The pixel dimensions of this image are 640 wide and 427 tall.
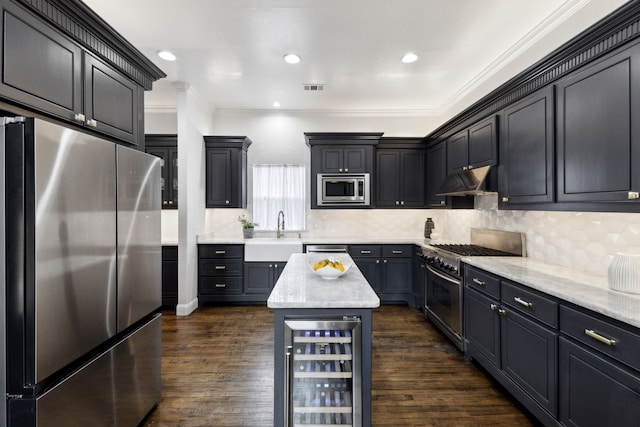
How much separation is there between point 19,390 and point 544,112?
11.6 feet

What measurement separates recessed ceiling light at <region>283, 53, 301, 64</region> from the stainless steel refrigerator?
2033 millimetres

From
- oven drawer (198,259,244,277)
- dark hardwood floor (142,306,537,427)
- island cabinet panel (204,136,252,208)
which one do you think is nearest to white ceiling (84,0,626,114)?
island cabinet panel (204,136,252,208)

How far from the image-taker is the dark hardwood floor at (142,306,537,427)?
219 cm

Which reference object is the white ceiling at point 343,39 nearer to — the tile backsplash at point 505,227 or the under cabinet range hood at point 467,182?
the under cabinet range hood at point 467,182

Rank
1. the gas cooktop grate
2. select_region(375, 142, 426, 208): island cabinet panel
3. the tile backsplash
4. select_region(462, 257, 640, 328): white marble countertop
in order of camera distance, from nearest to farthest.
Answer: select_region(462, 257, 640, 328): white marble countertop → the tile backsplash → the gas cooktop grate → select_region(375, 142, 426, 208): island cabinet panel

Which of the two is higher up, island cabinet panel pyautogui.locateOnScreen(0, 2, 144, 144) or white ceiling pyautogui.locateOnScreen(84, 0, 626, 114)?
white ceiling pyautogui.locateOnScreen(84, 0, 626, 114)

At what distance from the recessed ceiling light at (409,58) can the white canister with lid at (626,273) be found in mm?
2613

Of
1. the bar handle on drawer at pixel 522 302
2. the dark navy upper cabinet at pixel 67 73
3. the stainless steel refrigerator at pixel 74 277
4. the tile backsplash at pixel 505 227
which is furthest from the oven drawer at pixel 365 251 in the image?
the dark navy upper cabinet at pixel 67 73

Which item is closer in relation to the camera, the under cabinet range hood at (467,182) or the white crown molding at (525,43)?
the white crown molding at (525,43)

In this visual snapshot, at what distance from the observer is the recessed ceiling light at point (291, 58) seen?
3.39 m

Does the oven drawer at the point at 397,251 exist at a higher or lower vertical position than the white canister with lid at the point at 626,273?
lower

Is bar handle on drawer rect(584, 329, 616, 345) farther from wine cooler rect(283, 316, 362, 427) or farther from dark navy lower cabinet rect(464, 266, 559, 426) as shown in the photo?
wine cooler rect(283, 316, 362, 427)

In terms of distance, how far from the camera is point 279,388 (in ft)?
5.74

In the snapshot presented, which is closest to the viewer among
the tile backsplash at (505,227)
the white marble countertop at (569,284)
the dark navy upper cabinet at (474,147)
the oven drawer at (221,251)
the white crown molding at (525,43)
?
the white marble countertop at (569,284)
